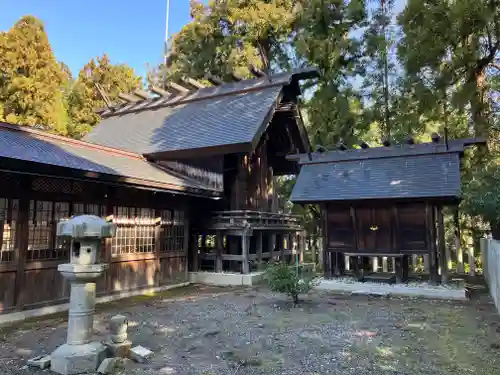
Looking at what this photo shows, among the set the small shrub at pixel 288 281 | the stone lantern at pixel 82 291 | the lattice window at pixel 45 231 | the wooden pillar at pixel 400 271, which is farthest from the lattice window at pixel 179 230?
the stone lantern at pixel 82 291

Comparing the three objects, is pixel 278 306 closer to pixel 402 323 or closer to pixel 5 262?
pixel 402 323

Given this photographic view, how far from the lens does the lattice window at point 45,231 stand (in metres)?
7.53

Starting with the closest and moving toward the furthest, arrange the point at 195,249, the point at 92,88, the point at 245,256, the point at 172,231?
the point at 172,231 → the point at 245,256 → the point at 195,249 → the point at 92,88

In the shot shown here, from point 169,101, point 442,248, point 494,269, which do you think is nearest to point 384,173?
point 442,248

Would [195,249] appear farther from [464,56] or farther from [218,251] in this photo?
[464,56]

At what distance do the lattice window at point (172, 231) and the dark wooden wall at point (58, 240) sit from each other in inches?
1.2

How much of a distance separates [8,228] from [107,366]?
4.18 m

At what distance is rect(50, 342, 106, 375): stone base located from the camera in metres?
4.28

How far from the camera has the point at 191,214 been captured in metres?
12.5

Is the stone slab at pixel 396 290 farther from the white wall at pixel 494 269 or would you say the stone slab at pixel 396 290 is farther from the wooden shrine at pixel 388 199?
the white wall at pixel 494 269

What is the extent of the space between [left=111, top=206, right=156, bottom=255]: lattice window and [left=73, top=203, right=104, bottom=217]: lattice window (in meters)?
0.42

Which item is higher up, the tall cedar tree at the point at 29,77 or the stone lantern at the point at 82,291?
the tall cedar tree at the point at 29,77

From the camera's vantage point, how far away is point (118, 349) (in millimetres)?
4699

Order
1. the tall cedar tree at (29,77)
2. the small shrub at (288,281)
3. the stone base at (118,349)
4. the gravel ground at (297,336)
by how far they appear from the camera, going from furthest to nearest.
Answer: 1. the tall cedar tree at (29,77)
2. the small shrub at (288,281)
3. the stone base at (118,349)
4. the gravel ground at (297,336)
